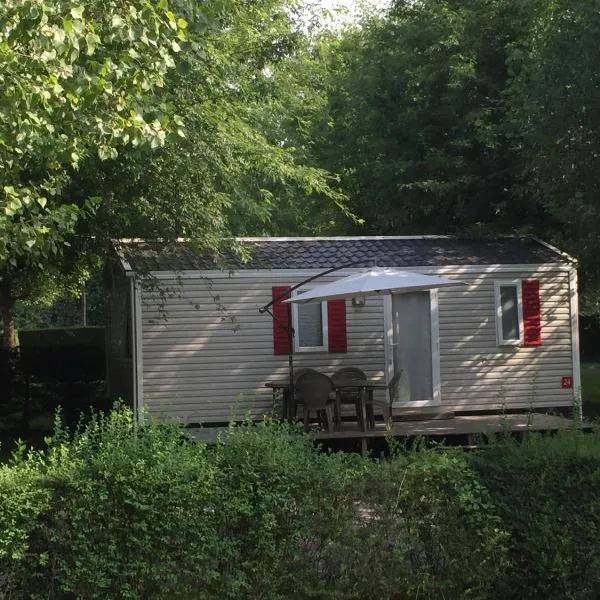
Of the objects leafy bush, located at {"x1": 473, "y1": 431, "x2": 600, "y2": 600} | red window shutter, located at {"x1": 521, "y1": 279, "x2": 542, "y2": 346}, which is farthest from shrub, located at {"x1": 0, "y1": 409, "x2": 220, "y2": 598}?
red window shutter, located at {"x1": 521, "y1": 279, "x2": 542, "y2": 346}

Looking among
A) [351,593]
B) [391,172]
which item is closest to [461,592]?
[351,593]

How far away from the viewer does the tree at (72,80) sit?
5.39m

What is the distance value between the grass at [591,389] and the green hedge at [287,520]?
10.1 m

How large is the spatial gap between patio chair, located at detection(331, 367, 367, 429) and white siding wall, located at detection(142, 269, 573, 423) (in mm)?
764

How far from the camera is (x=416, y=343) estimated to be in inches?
552

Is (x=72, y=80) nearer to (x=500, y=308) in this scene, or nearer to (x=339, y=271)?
(x=339, y=271)

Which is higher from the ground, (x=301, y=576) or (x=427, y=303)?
(x=427, y=303)

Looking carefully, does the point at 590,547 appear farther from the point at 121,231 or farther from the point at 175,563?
the point at 121,231

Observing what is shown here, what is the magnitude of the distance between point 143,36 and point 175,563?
315 cm

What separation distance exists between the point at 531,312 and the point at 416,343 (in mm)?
1896

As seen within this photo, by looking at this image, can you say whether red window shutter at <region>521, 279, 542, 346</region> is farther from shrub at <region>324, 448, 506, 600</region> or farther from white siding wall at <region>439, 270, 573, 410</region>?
shrub at <region>324, 448, 506, 600</region>

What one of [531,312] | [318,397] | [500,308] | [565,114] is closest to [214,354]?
[318,397]

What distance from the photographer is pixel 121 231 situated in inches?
462

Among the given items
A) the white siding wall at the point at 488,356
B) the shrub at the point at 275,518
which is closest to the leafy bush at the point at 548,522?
the shrub at the point at 275,518
